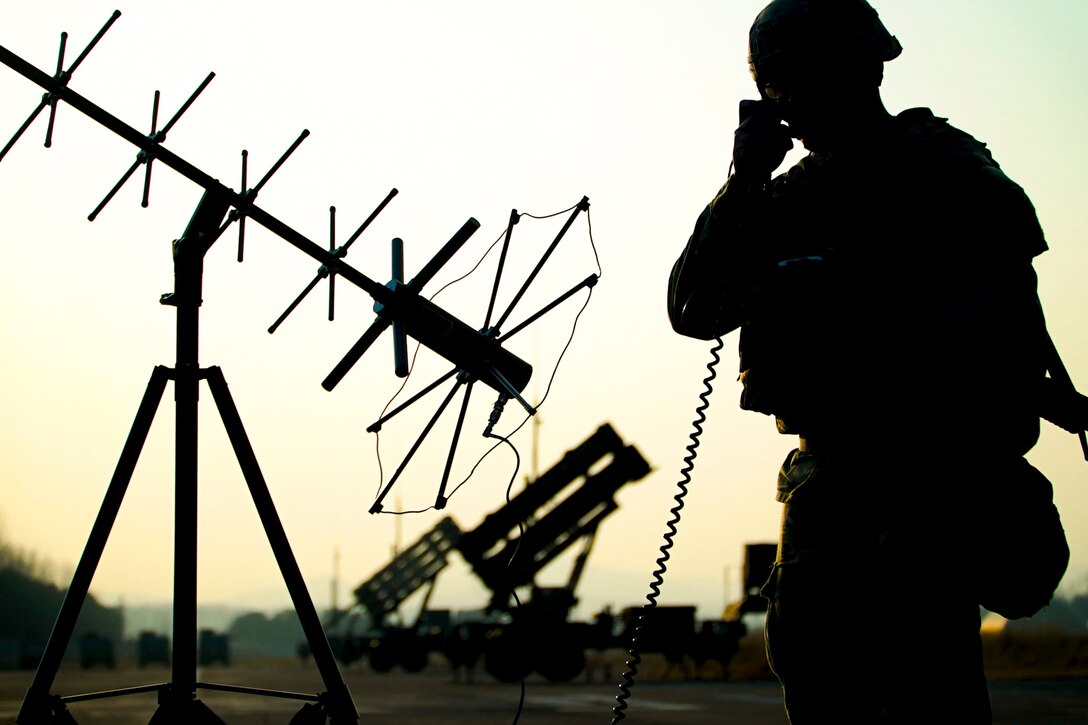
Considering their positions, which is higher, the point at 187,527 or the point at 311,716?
the point at 187,527

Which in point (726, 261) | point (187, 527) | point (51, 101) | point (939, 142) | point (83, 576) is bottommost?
point (83, 576)

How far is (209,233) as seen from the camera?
4.54 metres

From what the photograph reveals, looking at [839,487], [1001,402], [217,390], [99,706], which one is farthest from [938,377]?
[99,706]

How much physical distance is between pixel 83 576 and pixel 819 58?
2923 mm

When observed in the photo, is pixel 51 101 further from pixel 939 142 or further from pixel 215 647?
pixel 215 647

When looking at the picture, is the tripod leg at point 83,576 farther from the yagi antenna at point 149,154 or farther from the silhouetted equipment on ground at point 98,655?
the silhouetted equipment on ground at point 98,655

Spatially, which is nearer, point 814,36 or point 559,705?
point 814,36

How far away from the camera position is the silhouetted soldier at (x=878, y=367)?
2334 millimetres

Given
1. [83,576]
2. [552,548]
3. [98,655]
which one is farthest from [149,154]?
[98,655]

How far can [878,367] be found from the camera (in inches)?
95.3

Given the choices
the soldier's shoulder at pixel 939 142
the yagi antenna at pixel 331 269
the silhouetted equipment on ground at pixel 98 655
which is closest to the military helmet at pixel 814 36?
the soldier's shoulder at pixel 939 142

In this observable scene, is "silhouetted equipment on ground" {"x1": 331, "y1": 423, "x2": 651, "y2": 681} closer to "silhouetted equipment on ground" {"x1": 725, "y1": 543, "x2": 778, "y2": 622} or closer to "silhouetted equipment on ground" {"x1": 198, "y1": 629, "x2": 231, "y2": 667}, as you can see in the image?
"silhouetted equipment on ground" {"x1": 725, "y1": 543, "x2": 778, "y2": 622}

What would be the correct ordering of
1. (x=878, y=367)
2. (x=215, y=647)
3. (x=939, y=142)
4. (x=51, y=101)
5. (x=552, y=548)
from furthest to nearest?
(x=215, y=647)
(x=552, y=548)
(x=51, y=101)
(x=939, y=142)
(x=878, y=367)

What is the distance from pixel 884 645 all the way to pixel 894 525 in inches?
8.2
